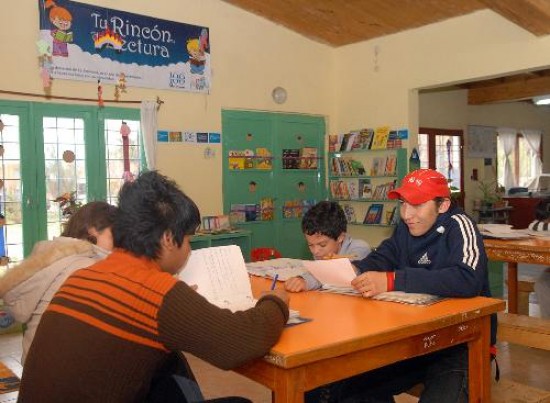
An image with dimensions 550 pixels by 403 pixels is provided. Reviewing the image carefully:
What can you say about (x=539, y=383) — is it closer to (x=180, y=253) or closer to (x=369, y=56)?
(x=180, y=253)

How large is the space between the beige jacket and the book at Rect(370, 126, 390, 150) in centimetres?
531

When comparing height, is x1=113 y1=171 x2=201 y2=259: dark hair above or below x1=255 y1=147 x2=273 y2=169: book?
below

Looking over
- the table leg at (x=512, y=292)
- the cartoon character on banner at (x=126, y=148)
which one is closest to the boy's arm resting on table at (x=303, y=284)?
the table leg at (x=512, y=292)

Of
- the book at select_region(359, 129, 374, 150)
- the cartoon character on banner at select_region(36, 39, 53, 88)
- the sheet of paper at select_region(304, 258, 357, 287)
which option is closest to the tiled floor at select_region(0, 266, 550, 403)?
the sheet of paper at select_region(304, 258, 357, 287)

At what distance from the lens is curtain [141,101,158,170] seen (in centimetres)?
599

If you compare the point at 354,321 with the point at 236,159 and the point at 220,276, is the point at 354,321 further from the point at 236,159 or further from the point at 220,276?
the point at 236,159

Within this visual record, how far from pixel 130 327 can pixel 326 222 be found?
1608mm

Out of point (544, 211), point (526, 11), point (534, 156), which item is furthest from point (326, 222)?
point (534, 156)

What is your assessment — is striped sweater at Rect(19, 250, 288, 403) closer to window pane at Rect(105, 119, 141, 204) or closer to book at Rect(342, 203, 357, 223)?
window pane at Rect(105, 119, 141, 204)

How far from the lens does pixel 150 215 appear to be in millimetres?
1474

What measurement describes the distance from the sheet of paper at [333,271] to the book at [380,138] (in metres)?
4.85

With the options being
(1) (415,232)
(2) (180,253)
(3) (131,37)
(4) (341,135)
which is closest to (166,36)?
(3) (131,37)

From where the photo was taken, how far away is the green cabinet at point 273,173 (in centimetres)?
677

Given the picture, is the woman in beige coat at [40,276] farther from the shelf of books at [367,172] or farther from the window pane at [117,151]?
the shelf of books at [367,172]
